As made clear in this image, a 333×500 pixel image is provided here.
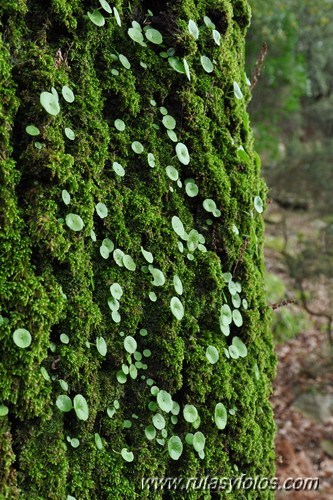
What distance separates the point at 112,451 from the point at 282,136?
13.8m

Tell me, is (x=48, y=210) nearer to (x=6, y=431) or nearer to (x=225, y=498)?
(x=6, y=431)

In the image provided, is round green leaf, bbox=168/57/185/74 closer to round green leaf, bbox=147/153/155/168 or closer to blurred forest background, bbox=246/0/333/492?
round green leaf, bbox=147/153/155/168

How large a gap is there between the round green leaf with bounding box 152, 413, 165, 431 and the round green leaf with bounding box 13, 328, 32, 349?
1.72ft

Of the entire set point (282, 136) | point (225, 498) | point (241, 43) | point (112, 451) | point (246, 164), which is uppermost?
point (241, 43)

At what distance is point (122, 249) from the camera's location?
153 cm

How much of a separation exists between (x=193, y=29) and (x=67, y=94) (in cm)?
59

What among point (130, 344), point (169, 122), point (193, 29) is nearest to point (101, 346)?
point (130, 344)

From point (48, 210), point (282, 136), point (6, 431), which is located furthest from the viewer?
point (282, 136)

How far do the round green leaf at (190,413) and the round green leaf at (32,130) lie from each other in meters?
0.96

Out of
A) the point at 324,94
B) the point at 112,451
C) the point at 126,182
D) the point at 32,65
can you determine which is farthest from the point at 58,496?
the point at 324,94

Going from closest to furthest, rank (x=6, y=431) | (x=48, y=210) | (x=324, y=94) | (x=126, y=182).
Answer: (x=6, y=431)
(x=48, y=210)
(x=126, y=182)
(x=324, y=94)

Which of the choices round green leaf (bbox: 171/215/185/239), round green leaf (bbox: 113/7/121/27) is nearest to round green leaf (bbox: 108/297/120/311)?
round green leaf (bbox: 171/215/185/239)

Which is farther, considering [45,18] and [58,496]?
[45,18]

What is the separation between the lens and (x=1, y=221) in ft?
4.07
